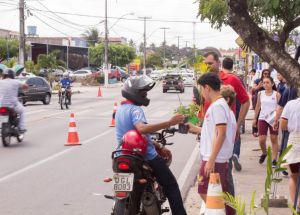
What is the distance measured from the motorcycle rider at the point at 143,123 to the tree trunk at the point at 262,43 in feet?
5.67

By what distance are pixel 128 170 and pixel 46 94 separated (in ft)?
86.1

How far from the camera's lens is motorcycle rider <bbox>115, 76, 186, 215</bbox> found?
18.8 ft

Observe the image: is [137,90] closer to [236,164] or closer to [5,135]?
[236,164]

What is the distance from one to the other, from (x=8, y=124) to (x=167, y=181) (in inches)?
343

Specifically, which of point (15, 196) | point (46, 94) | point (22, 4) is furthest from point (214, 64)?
point (22, 4)

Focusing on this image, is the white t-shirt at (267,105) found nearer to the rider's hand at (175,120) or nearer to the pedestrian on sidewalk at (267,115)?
the pedestrian on sidewalk at (267,115)

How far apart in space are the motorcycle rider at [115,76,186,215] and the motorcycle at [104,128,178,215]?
10 centimetres

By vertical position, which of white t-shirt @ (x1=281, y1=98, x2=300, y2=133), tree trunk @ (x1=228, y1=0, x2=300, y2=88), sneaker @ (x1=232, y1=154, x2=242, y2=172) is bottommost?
sneaker @ (x1=232, y1=154, x2=242, y2=172)

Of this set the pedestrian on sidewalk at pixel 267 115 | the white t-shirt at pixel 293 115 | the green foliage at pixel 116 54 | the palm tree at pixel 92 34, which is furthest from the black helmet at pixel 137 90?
the palm tree at pixel 92 34

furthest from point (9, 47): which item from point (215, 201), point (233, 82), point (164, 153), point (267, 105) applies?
point (215, 201)

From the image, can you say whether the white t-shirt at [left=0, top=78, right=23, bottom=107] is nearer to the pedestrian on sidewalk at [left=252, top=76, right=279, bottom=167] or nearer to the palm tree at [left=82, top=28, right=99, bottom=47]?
the pedestrian on sidewalk at [left=252, top=76, right=279, bottom=167]

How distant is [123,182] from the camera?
5.52m

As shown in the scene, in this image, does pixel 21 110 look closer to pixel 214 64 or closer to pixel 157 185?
pixel 214 64

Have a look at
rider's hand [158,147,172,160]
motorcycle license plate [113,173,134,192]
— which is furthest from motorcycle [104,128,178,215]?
rider's hand [158,147,172,160]
